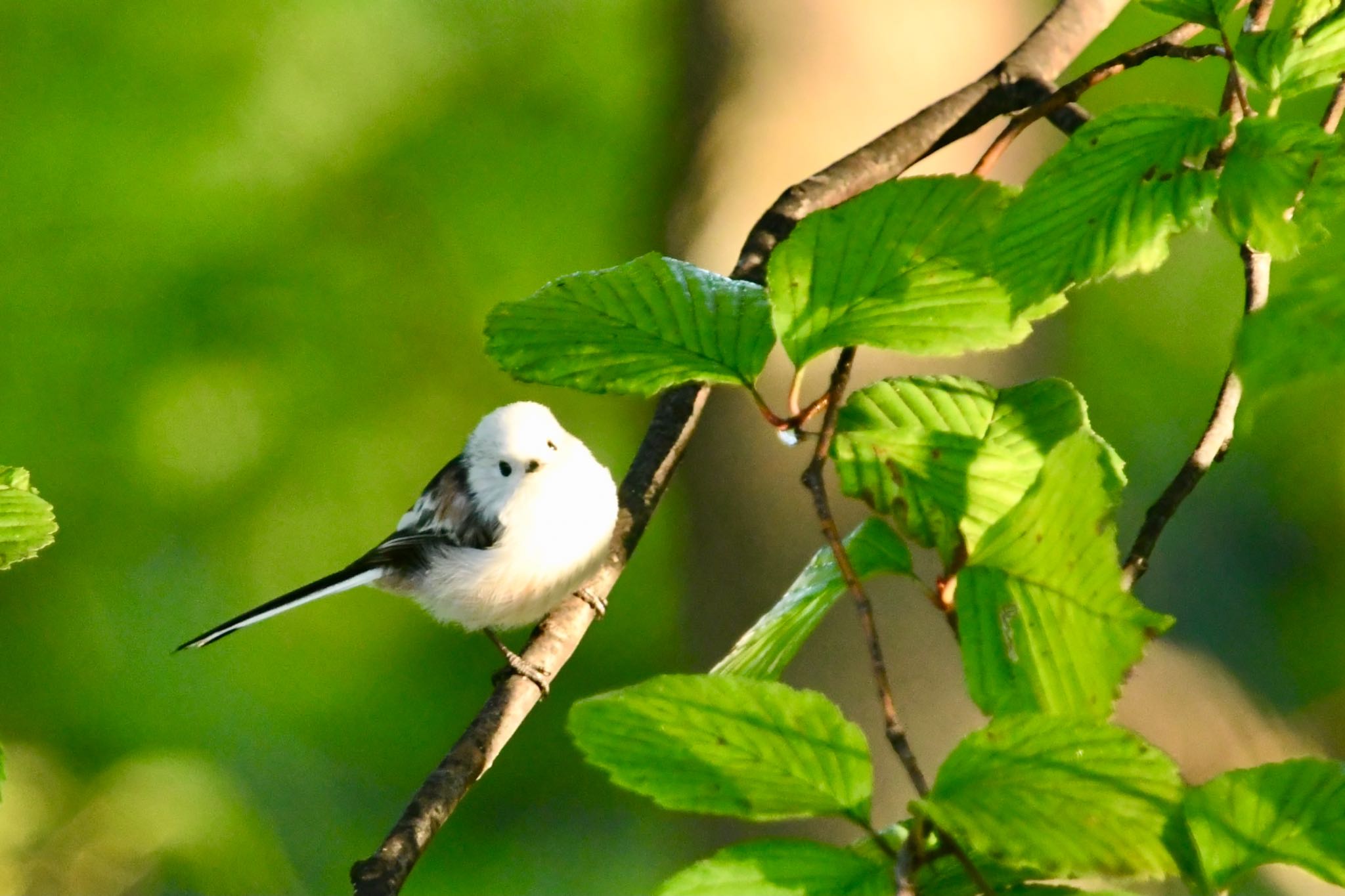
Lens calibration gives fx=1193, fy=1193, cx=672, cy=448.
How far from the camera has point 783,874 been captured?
1.01 feet

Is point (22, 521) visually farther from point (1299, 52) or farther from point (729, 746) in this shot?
point (1299, 52)

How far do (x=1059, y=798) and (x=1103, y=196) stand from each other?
0.70ft

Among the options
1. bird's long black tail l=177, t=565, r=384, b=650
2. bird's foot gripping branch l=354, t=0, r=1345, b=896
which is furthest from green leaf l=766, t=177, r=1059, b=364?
bird's long black tail l=177, t=565, r=384, b=650

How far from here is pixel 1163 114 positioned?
0.42 metres

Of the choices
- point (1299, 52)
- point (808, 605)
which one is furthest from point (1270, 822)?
point (1299, 52)

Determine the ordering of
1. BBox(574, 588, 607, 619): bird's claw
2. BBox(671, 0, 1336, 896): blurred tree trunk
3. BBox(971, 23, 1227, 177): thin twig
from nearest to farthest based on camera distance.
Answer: BBox(971, 23, 1227, 177): thin twig → BBox(574, 588, 607, 619): bird's claw → BBox(671, 0, 1336, 896): blurred tree trunk

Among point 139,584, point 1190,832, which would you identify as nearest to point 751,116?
point 1190,832

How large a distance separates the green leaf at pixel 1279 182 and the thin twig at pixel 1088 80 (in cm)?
8

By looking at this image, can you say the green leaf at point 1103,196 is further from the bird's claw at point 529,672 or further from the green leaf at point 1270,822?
the bird's claw at point 529,672

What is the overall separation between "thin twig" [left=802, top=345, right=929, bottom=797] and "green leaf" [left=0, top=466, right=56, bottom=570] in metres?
0.36

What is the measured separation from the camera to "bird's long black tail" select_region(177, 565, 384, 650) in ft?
3.30

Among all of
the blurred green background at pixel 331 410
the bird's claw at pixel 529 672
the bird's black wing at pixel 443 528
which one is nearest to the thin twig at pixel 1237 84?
the bird's claw at pixel 529 672

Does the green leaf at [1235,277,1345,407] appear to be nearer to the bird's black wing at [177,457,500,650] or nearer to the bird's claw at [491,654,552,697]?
the bird's claw at [491,654,552,697]

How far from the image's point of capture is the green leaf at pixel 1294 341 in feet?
0.77
